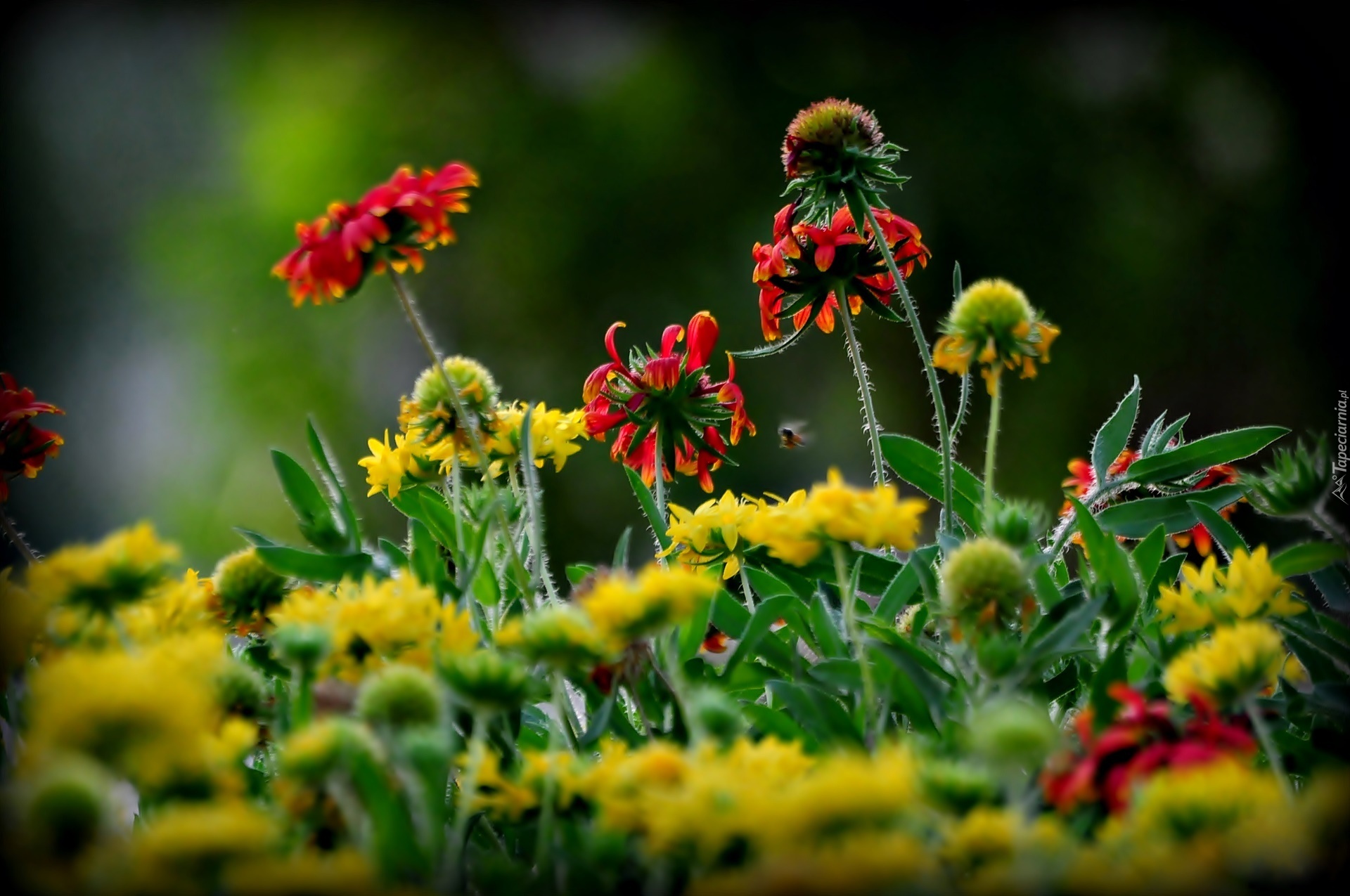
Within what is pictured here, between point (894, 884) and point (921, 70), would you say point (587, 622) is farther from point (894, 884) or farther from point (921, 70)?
point (921, 70)

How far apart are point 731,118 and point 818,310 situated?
7.30ft

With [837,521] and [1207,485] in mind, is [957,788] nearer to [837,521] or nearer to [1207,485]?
[837,521]

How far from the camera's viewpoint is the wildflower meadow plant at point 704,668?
0.27 metres

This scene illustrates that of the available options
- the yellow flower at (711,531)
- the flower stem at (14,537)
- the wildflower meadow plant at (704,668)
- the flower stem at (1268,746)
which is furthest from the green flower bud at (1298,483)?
the flower stem at (14,537)

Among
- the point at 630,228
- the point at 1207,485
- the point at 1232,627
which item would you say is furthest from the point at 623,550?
the point at 630,228

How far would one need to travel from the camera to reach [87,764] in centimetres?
A: 29

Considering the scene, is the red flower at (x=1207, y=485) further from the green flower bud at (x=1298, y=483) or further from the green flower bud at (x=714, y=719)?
the green flower bud at (x=714, y=719)

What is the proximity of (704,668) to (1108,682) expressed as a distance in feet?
0.58

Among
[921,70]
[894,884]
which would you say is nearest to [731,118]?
[921,70]

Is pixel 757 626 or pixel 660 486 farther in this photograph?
pixel 660 486

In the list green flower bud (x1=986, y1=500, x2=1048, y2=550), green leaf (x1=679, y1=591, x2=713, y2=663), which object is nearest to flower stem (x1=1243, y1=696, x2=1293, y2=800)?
green flower bud (x1=986, y1=500, x2=1048, y2=550)

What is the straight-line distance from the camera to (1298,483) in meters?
0.43

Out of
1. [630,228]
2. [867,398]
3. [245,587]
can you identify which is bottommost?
[245,587]

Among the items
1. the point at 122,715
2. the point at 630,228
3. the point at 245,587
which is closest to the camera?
the point at 122,715
